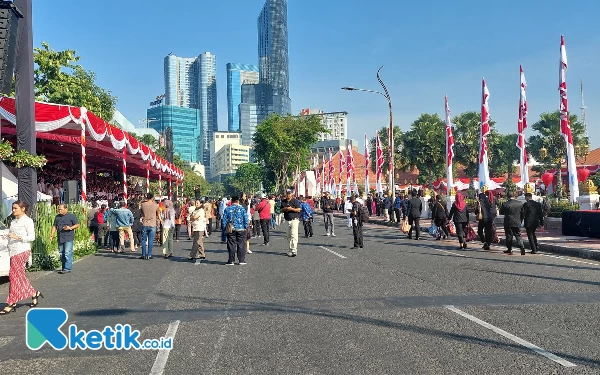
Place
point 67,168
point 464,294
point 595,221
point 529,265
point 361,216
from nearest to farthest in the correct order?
point 464,294 → point 529,265 → point 361,216 → point 595,221 → point 67,168

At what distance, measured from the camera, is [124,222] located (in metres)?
17.7

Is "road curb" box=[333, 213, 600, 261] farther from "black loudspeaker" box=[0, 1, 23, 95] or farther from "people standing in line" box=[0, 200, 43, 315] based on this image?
"black loudspeaker" box=[0, 1, 23, 95]

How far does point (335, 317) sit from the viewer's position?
7.24 m

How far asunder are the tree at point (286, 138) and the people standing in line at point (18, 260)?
191 feet

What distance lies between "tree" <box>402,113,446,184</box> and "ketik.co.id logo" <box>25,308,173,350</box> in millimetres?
51989

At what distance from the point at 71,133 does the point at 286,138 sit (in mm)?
46581

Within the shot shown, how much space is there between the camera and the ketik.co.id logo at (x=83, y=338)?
617 centimetres

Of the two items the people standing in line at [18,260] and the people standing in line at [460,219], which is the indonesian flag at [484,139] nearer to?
the people standing in line at [460,219]

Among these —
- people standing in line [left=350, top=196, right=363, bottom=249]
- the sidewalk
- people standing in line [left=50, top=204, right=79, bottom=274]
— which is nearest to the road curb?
the sidewalk

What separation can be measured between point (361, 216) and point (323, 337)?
35.0 ft

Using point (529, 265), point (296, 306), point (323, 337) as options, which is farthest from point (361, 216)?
point (323, 337)

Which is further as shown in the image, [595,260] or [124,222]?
[124,222]

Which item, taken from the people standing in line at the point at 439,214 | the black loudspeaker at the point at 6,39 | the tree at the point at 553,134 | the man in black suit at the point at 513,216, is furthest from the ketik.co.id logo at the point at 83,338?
the tree at the point at 553,134

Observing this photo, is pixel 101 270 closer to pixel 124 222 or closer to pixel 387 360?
pixel 124 222
